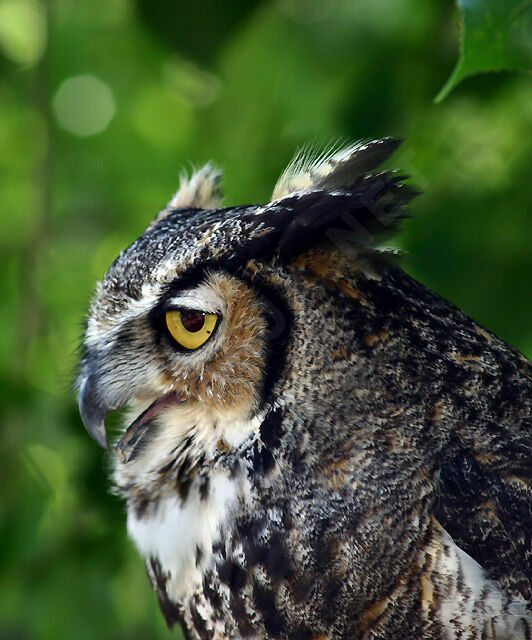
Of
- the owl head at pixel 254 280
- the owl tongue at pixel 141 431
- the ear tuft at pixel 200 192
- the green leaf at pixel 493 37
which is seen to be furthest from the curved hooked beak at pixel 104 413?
the green leaf at pixel 493 37

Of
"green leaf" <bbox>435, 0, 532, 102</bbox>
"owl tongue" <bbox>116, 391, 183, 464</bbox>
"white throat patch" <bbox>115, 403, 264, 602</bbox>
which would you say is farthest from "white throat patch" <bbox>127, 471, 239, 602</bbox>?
"green leaf" <bbox>435, 0, 532, 102</bbox>

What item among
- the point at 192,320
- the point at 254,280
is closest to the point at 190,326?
the point at 192,320

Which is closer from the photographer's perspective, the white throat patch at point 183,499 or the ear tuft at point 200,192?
the white throat patch at point 183,499

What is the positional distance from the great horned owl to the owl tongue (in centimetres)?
4

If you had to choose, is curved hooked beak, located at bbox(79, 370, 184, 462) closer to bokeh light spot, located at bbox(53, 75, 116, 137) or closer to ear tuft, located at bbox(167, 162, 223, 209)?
ear tuft, located at bbox(167, 162, 223, 209)

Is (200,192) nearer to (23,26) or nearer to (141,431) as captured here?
(141,431)

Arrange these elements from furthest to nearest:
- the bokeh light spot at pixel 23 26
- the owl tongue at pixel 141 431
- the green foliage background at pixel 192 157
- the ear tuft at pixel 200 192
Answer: the bokeh light spot at pixel 23 26 < the green foliage background at pixel 192 157 < the ear tuft at pixel 200 192 < the owl tongue at pixel 141 431

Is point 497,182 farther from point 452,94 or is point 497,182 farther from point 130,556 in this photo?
point 130,556

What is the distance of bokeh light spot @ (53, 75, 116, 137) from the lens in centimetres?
249

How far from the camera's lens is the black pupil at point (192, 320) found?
116 centimetres

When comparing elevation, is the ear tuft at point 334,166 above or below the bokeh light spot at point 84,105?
below

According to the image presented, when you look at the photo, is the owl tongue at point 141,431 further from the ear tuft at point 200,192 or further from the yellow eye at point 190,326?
the ear tuft at point 200,192

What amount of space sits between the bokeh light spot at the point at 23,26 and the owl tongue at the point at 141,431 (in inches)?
61.7

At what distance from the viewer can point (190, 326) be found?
46.5 inches
